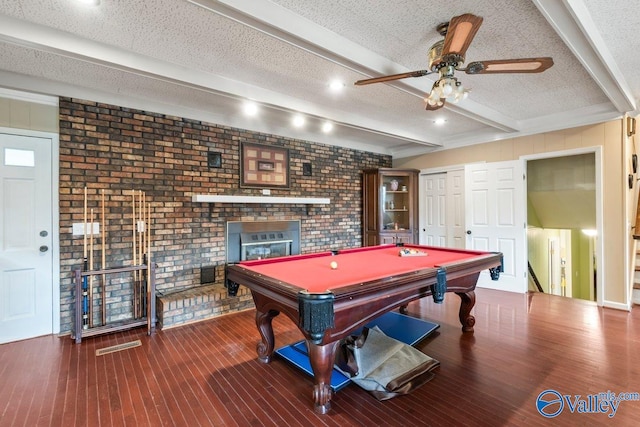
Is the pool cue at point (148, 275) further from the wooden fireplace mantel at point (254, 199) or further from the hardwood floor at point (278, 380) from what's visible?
the wooden fireplace mantel at point (254, 199)

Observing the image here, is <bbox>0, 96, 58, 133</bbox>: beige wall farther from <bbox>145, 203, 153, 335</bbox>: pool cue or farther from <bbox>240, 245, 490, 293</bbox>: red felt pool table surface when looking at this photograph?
<bbox>240, 245, 490, 293</bbox>: red felt pool table surface

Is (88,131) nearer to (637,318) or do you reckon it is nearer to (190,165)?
(190,165)

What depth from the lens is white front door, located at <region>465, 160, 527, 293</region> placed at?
4.44 meters

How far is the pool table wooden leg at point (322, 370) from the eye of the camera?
6.07 ft

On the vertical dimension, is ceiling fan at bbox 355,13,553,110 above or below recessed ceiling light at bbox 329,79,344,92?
below

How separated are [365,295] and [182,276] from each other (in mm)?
2647

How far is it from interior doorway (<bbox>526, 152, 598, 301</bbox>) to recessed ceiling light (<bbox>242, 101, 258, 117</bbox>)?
4.36m

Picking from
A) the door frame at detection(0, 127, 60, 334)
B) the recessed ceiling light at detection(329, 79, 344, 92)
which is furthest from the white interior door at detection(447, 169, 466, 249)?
the door frame at detection(0, 127, 60, 334)

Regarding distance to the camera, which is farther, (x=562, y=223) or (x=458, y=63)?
(x=562, y=223)

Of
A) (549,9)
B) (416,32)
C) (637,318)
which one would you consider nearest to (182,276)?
(416,32)

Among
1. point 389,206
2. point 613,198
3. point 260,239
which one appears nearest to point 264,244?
point 260,239

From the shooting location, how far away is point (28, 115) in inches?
113

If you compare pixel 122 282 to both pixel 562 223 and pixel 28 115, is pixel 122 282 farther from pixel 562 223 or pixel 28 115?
pixel 562 223

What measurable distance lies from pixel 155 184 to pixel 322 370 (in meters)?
2.79
